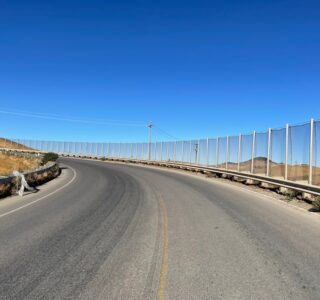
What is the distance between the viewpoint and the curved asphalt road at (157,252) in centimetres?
609

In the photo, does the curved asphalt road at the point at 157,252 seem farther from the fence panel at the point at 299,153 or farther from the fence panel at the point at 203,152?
the fence panel at the point at 203,152

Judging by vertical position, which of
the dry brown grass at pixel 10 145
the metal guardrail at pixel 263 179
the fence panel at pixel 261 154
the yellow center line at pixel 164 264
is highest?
the dry brown grass at pixel 10 145

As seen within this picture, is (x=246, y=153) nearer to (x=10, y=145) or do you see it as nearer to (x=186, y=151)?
(x=186, y=151)

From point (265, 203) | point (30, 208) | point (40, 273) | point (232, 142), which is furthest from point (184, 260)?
point (232, 142)

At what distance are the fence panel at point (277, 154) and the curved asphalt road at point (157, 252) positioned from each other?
655cm

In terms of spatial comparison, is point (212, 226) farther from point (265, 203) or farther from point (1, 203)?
point (1, 203)

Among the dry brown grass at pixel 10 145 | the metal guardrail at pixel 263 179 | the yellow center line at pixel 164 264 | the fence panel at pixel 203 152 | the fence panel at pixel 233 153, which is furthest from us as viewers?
the dry brown grass at pixel 10 145

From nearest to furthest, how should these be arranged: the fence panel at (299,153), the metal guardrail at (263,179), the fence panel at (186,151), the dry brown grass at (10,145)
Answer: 1. the metal guardrail at (263,179)
2. the fence panel at (299,153)
3. the fence panel at (186,151)
4. the dry brown grass at (10,145)

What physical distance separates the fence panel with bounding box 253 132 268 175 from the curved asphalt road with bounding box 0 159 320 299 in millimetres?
9285

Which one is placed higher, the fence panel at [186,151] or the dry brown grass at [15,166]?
the fence panel at [186,151]

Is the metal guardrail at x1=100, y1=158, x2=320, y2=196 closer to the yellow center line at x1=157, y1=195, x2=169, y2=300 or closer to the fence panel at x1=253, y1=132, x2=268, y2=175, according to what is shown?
the fence panel at x1=253, y1=132, x2=268, y2=175

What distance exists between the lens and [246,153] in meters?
28.4

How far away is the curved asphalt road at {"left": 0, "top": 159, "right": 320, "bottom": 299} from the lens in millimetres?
6090

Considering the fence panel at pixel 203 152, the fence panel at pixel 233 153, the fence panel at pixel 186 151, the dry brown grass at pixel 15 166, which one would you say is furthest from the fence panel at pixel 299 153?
the fence panel at pixel 186 151
